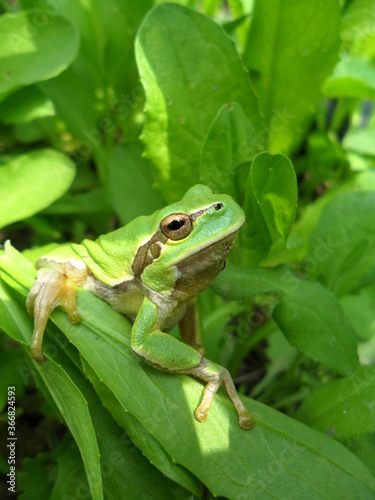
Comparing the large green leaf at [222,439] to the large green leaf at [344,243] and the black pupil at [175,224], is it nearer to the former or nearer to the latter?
the black pupil at [175,224]

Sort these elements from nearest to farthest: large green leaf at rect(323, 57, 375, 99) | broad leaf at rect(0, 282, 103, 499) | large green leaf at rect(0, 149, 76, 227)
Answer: broad leaf at rect(0, 282, 103, 499)
large green leaf at rect(0, 149, 76, 227)
large green leaf at rect(323, 57, 375, 99)

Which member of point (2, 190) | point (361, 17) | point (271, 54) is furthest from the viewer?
point (361, 17)

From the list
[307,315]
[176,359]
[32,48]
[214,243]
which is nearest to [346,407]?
[307,315]

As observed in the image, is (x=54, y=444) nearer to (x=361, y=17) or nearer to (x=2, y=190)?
(x=2, y=190)

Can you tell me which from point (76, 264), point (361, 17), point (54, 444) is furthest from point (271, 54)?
point (54, 444)

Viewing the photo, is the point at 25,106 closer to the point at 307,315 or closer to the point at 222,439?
the point at 307,315

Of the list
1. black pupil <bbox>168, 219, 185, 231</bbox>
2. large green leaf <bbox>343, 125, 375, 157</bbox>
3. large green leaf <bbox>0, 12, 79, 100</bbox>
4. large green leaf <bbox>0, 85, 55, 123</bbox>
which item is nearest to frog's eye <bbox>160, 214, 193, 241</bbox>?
black pupil <bbox>168, 219, 185, 231</bbox>

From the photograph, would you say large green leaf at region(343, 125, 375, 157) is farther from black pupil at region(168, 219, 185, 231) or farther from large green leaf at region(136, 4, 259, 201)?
black pupil at region(168, 219, 185, 231)

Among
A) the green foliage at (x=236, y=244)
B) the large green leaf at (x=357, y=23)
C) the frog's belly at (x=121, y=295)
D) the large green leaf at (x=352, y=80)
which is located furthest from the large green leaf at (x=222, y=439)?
the large green leaf at (x=357, y=23)
